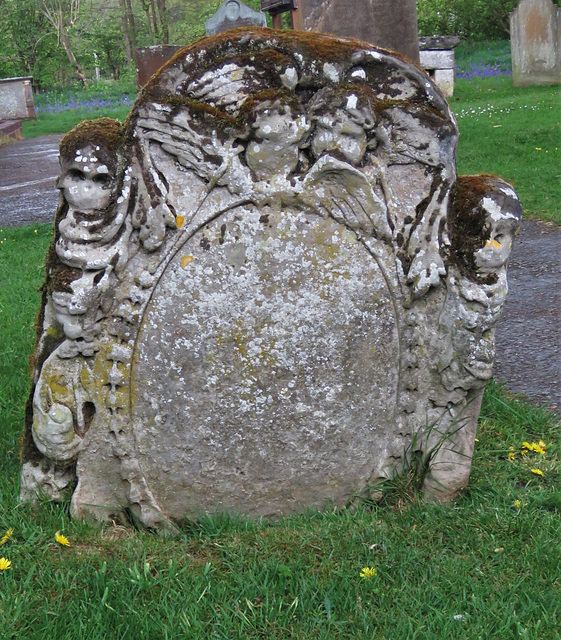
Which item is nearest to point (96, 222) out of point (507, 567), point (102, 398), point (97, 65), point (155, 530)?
point (102, 398)

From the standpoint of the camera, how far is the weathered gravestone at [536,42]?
1549 centimetres

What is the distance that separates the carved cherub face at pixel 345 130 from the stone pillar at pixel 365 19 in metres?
4.39

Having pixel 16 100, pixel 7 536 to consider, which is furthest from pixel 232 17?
pixel 7 536

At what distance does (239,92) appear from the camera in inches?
94.7

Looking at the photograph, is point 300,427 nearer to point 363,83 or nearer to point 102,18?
point 363,83

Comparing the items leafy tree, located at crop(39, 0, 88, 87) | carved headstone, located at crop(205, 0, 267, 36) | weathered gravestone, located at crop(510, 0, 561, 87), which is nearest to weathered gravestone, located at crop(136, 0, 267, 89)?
carved headstone, located at crop(205, 0, 267, 36)

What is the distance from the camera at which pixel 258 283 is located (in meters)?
2.48

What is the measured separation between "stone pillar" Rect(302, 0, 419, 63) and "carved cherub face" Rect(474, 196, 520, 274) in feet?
14.6

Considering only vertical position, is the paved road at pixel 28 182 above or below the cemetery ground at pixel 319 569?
above

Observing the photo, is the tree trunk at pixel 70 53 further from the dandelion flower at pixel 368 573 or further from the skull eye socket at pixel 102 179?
the dandelion flower at pixel 368 573

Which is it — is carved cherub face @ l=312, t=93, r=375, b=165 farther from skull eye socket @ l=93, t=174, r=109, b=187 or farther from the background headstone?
the background headstone

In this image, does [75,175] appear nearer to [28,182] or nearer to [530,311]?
[530,311]

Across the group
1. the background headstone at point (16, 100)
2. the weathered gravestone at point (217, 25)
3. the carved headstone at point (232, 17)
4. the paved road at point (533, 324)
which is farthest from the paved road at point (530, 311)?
the background headstone at point (16, 100)

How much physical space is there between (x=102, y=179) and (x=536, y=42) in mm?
15522
